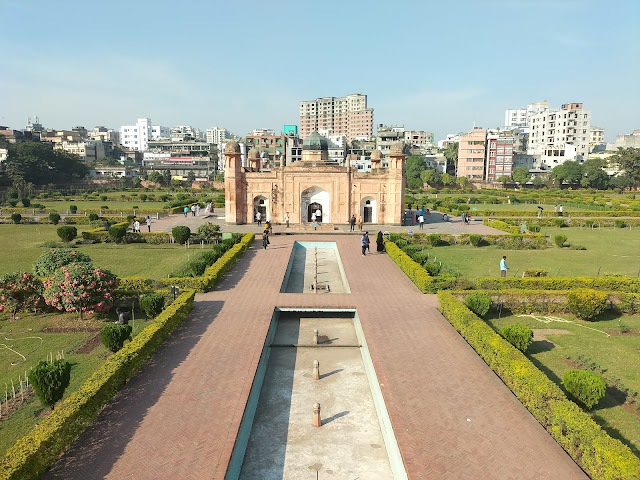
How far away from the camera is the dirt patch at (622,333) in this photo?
14.2 metres

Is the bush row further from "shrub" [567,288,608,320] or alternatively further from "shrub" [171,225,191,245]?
"shrub" [171,225,191,245]

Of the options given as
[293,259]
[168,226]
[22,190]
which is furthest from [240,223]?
[22,190]

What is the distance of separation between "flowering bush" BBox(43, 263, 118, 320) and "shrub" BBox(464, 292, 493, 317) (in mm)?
11592

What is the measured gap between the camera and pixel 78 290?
1439 centimetres

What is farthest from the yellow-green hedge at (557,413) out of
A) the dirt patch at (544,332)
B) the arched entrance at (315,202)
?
the arched entrance at (315,202)

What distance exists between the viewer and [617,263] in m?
23.9

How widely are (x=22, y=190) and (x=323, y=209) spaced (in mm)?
53195

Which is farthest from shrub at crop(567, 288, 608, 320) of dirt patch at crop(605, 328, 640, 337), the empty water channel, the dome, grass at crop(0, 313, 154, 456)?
the dome

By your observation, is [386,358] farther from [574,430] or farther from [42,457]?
[42,457]

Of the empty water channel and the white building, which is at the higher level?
the white building

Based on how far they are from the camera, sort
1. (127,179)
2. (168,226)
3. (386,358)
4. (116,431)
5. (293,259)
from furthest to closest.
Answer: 1. (127,179)
2. (168,226)
3. (293,259)
4. (386,358)
5. (116,431)

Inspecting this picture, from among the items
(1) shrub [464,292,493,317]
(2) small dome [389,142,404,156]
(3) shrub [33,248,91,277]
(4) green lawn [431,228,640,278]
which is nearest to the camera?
(1) shrub [464,292,493,317]

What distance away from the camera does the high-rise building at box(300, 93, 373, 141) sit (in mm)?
154000

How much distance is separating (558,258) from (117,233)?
25.6 metres
